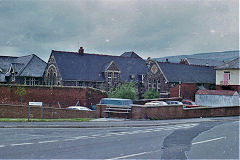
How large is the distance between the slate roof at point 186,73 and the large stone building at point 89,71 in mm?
5154

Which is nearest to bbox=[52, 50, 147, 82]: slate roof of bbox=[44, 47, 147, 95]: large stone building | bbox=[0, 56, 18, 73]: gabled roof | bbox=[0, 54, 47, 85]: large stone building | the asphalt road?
bbox=[44, 47, 147, 95]: large stone building

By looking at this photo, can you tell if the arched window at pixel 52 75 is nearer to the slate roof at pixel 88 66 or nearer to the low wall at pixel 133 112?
the slate roof at pixel 88 66

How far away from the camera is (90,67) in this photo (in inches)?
2210

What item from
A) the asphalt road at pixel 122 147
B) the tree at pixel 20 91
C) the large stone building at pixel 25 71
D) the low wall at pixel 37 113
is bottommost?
the asphalt road at pixel 122 147

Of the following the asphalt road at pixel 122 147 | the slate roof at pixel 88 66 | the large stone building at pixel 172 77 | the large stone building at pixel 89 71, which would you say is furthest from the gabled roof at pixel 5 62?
the asphalt road at pixel 122 147

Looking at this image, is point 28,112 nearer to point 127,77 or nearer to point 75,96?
point 75,96

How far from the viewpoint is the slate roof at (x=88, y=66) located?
53000 mm

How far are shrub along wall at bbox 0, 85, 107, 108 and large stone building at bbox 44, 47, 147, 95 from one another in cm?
1190

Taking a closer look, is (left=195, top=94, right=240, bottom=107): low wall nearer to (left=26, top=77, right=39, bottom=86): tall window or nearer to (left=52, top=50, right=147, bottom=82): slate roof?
(left=52, top=50, right=147, bottom=82): slate roof

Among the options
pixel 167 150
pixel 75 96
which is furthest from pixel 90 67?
pixel 167 150

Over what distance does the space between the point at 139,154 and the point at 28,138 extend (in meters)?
6.65

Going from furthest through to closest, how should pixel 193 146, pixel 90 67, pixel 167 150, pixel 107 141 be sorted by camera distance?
pixel 90 67
pixel 107 141
pixel 193 146
pixel 167 150

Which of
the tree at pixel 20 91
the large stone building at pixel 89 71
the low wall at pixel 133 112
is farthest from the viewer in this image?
the large stone building at pixel 89 71

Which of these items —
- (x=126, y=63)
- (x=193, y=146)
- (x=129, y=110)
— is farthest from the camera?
(x=126, y=63)
